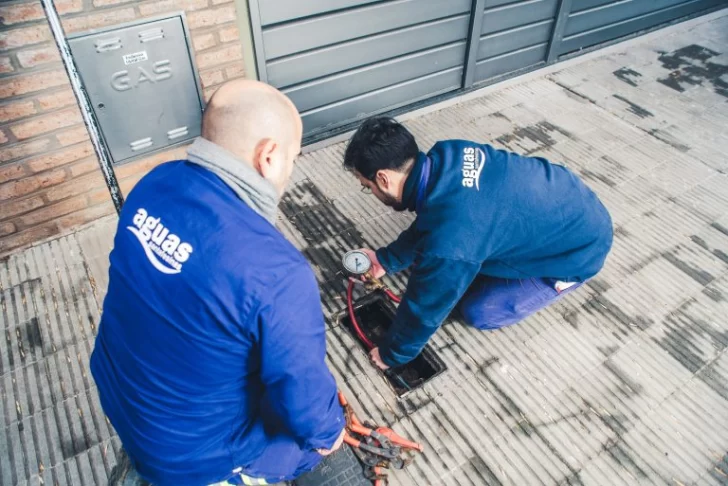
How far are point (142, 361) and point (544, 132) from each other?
415cm

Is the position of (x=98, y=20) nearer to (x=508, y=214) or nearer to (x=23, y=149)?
(x=23, y=149)

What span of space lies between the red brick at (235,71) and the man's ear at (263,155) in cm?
234

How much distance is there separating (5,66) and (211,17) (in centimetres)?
124

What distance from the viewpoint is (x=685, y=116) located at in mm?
4875

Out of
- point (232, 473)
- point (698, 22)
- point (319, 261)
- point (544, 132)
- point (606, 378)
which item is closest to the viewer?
point (232, 473)

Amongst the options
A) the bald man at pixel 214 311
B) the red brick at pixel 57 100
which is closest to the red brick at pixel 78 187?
the red brick at pixel 57 100

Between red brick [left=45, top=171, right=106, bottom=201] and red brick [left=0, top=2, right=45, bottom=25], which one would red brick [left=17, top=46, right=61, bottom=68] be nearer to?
red brick [left=0, top=2, right=45, bottom=25]

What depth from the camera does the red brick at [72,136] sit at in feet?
10.2

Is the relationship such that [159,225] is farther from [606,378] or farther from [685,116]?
[685,116]

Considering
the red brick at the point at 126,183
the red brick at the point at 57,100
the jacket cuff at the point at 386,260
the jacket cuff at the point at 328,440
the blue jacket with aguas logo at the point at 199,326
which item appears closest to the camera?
the blue jacket with aguas logo at the point at 199,326

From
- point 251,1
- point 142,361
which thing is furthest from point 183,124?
point 142,361

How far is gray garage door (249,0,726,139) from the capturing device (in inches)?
151

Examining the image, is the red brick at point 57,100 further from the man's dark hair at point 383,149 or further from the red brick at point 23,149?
the man's dark hair at point 383,149

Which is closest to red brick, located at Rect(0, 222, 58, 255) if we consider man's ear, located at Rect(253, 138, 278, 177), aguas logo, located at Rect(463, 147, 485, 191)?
man's ear, located at Rect(253, 138, 278, 177)
